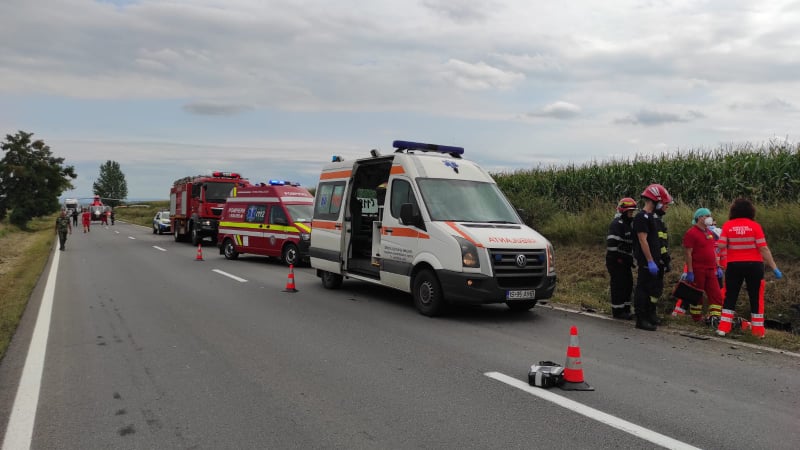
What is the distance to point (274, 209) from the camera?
17422mm

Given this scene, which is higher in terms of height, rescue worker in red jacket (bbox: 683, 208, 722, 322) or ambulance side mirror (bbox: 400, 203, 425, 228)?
ambulance side mirror (bbox: 400, 203, 425, 228)

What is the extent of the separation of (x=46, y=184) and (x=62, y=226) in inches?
1562

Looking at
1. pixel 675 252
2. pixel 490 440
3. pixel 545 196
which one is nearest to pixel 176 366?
pixel 490 440

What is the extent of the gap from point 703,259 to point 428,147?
15.0 feet

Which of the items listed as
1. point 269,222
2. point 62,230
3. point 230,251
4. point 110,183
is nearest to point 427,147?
point 269,222

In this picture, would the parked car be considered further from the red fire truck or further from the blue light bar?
the blue light bar

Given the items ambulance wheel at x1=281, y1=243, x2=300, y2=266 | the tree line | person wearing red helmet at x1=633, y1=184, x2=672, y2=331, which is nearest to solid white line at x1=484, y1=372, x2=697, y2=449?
person wearing red helmet at x1=633, y1=184, x2=672, y2=331

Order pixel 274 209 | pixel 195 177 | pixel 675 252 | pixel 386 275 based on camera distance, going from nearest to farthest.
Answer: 1. pixel 386 275
2. pixel 675 252
3. pixel 274 209
4. pixel 195 177

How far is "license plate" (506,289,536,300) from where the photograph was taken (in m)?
8.12

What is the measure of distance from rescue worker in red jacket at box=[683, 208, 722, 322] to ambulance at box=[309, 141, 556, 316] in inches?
73.2

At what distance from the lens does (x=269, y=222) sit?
17.5 m

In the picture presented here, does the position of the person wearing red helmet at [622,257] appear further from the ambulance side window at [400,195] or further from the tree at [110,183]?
the tree at [110,183]

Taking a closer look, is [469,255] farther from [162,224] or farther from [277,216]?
[162,224]

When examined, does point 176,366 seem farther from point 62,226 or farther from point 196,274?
point 62,226
